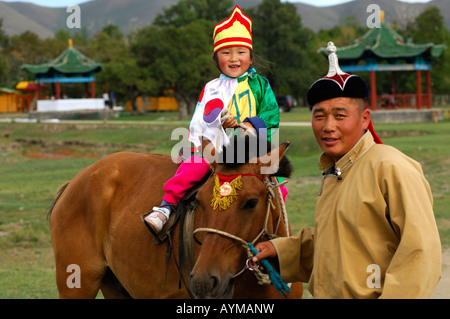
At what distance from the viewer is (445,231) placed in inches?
387

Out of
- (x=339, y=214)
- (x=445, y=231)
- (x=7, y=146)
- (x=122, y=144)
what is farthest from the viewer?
(x=7, y=146)

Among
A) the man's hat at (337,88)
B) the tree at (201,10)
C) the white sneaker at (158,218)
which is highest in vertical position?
the tree at (201,10)

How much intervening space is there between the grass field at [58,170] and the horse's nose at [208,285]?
4.46m

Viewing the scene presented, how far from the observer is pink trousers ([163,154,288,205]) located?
4.13 meters

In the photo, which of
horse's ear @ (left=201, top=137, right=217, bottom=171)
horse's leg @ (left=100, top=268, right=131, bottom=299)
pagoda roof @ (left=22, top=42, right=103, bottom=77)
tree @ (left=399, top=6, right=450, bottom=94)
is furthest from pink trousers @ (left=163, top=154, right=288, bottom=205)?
tree @ (left=399, top=6, right=450, bottom=94)

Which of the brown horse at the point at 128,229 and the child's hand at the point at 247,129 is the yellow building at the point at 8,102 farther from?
the child's hand at the point at 247,129

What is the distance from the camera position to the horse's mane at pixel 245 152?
3.40 meters

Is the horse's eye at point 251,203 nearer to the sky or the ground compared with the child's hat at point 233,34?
nearer to the ground

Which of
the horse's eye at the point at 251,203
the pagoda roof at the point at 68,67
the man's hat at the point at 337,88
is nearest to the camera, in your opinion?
the man's hat at the point at 337,88

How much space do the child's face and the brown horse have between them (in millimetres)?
641

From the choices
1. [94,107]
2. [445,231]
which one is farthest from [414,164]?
[94,107]

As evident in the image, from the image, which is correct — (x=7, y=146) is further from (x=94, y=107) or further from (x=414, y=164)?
(x=414, y=164)

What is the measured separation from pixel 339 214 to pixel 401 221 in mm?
305

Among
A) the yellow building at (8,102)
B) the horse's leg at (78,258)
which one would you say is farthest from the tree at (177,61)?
the horse's leg at (78,258)
